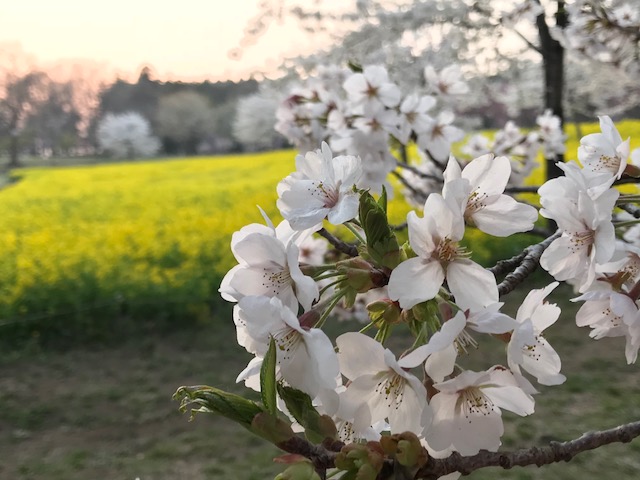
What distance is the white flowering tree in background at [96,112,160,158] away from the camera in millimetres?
13193

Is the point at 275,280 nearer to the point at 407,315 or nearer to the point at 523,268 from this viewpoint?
the point at 407,315

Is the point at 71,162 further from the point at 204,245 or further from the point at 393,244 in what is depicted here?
the point at 393,244

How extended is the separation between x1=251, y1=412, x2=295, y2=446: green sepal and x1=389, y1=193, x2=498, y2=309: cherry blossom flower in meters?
0.10

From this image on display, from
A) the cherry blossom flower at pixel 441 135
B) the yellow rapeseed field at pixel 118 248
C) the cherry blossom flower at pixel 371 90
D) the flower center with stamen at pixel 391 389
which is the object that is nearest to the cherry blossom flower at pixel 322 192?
the flower center with stamen at pixel 391 389

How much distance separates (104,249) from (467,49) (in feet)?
10.7

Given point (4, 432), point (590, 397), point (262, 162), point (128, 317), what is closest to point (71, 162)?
point (262, 162)

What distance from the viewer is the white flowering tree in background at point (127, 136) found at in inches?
519

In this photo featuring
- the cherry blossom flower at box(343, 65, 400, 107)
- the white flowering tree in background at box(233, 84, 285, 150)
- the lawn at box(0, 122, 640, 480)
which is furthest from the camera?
the white flowering tree in background at box(233, 84, 285, 150)

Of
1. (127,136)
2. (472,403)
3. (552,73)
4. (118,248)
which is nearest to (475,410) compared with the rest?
(472,403)

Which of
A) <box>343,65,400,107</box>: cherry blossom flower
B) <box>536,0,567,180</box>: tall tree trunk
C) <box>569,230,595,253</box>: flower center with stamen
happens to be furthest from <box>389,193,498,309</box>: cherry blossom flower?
<box>536,0,567,180</box>: tall tree trunk

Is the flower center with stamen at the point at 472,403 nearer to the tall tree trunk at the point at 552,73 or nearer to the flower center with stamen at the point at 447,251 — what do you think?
the flower center with stamen at the point at 447,251

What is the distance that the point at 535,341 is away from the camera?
1.23 feet

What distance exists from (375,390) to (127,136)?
49.8 ft

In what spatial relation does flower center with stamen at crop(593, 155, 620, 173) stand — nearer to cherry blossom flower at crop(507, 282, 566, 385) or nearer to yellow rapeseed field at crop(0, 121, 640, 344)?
cherry blossom flower at crop(507, 282, 566, 385)
